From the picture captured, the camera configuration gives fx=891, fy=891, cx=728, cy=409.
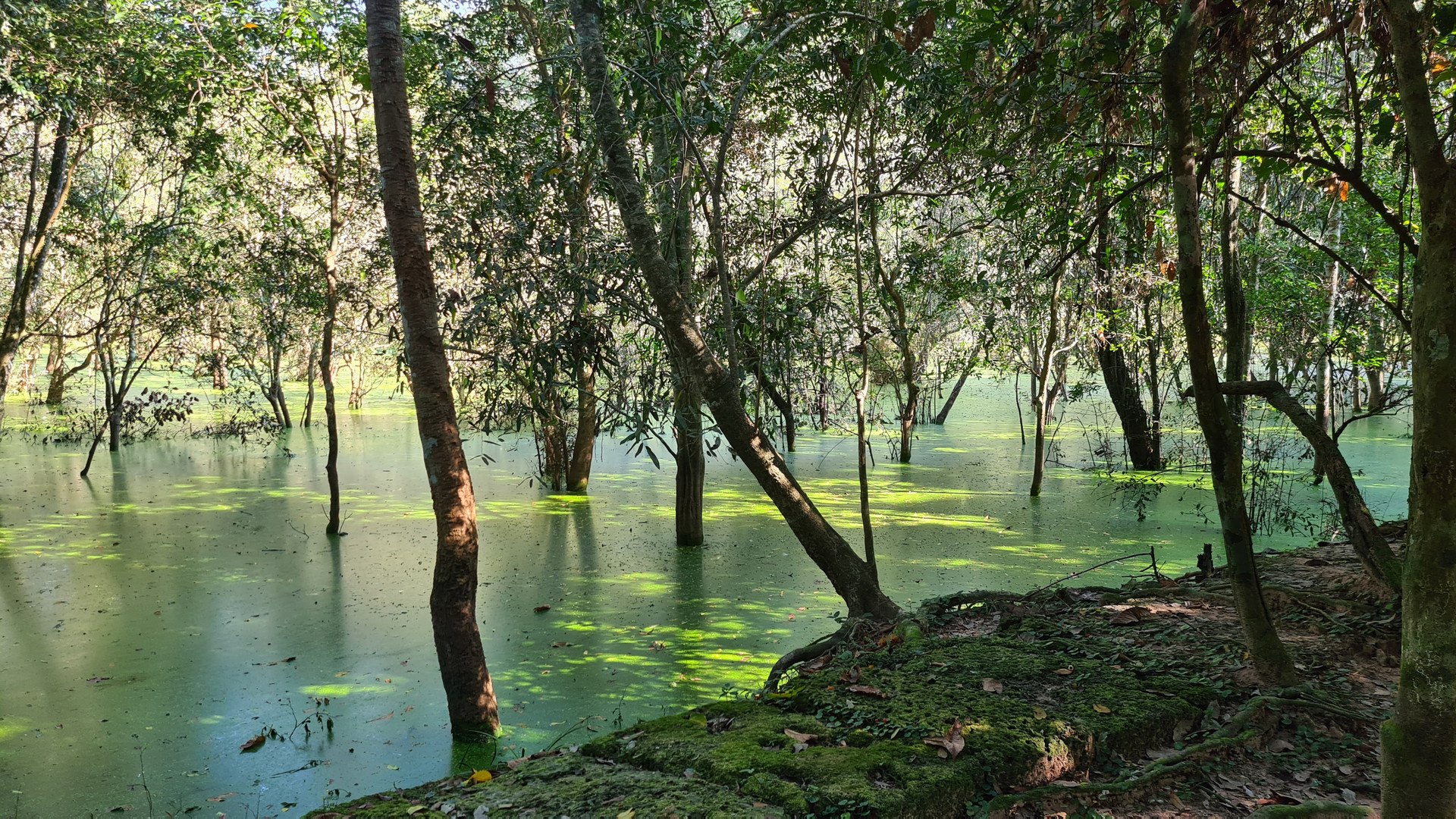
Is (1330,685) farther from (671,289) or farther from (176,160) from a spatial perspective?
(176,160)

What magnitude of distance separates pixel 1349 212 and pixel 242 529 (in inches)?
427

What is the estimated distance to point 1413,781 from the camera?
144 centimetres

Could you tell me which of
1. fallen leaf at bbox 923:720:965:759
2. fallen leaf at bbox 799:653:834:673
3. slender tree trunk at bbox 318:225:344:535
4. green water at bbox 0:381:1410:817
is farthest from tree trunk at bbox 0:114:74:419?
fallen leaf at bbox 923:720:965:759

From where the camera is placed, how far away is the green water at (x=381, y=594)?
3.78 metres

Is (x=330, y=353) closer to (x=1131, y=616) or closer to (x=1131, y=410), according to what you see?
(x=1131, y=616)

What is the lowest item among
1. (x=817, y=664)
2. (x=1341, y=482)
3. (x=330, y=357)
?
(x=817, y=664)

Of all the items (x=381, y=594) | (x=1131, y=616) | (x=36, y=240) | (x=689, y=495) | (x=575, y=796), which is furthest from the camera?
(x=36, y=240)

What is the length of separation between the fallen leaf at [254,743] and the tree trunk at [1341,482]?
3865mm

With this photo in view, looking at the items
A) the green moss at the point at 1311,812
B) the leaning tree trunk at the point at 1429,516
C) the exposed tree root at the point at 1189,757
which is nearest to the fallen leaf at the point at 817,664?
the exposed tree root at the point at 1189,757

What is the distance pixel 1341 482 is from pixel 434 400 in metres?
3.27

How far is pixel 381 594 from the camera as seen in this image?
6.23m

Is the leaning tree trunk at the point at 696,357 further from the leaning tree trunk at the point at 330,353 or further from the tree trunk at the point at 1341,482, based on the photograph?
the leaning tree trunk at the point at 330,353

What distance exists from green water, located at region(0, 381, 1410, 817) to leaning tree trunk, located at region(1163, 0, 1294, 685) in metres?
2.61

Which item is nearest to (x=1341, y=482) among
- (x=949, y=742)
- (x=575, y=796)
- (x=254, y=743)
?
(x=949, y=742)
